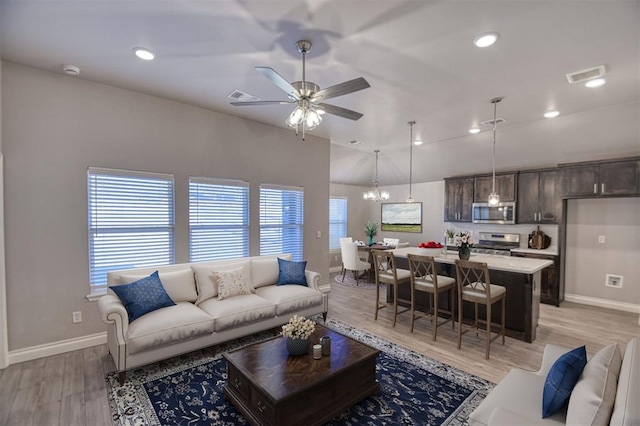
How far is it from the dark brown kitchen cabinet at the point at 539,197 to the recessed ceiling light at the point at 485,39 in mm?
4142

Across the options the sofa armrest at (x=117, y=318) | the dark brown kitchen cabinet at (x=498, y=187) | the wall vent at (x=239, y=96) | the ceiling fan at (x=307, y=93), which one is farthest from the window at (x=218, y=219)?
the dark brown kitchen cabinet at (x=498, y=187)

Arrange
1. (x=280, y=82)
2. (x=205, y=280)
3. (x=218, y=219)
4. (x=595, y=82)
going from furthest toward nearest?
(x=218, y=219), (x=205, y=280), (x=595, y=82), (x=280, y=82)

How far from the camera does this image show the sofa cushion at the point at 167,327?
279 centimetres

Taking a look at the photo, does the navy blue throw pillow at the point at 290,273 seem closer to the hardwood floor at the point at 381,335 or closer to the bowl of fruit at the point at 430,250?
the hardwood floor at the point at 381,335

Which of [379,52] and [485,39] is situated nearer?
[485,39]

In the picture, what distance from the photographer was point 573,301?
216 inches

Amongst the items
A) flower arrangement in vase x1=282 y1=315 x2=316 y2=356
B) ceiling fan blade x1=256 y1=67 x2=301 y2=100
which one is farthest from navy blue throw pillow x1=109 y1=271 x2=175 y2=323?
ceiling fan blade x1=256 y1=67 x2=301 y2=100

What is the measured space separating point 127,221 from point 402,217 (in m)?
6.80

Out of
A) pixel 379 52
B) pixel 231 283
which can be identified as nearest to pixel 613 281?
pixel 379 52

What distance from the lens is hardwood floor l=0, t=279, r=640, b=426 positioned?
2402mm

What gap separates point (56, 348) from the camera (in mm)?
3312

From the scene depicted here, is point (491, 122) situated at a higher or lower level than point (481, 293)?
higher

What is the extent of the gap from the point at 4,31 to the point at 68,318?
2908 millimetres

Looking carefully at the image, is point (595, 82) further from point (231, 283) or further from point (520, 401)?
point (231, 283)
